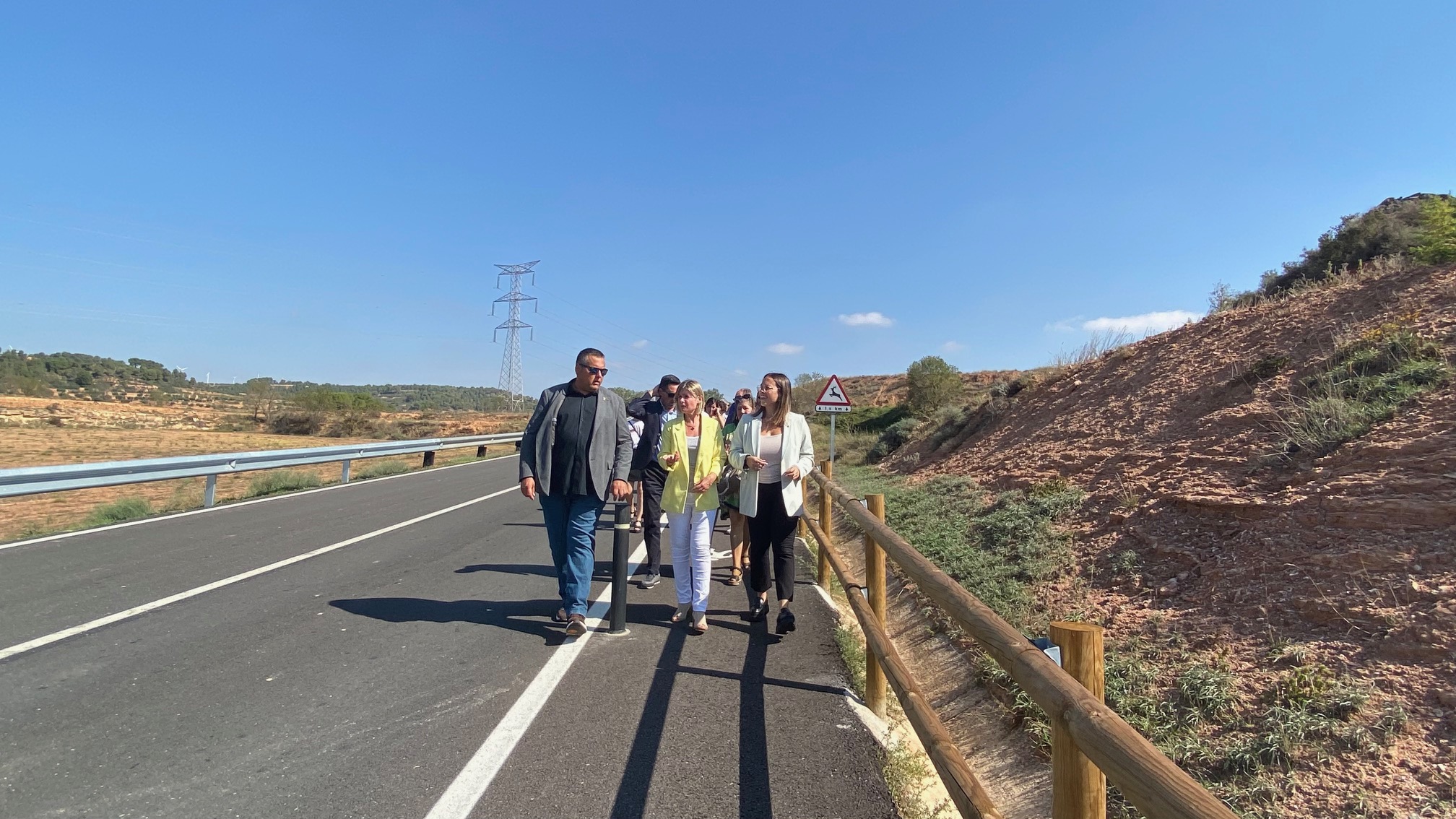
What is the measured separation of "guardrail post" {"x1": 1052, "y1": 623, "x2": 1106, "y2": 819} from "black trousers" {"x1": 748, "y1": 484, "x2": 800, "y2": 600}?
10.8 ft

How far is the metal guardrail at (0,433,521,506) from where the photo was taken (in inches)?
349

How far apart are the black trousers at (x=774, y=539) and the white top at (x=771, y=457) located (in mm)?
55

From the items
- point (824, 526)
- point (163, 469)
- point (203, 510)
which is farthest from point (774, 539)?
point (163, 469)

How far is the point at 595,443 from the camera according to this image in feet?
17.4

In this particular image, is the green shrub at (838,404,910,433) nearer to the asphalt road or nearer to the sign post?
the sign post

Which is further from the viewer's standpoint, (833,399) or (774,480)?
(833,399)

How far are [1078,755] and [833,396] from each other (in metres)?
13.0

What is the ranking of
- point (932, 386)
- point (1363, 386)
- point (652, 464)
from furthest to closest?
point (932, 386)
point (652, 464)
point (1363, 386)

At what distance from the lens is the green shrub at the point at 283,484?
45.7ft

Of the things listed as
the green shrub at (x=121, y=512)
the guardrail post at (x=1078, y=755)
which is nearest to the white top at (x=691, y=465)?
the guardrail post at (x=1078, y=755)

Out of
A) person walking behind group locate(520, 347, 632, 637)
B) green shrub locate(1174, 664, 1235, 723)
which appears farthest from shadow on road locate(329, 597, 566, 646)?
green shrub locate(1174, 664, 1235, 723)

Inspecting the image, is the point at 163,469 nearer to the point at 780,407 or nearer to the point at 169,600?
the point at 169,600

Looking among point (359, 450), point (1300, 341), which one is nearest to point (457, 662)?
point (1300, 341)

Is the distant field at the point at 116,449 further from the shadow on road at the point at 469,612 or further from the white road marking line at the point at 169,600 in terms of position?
the shadow on road at the point at 469,612
